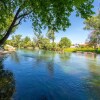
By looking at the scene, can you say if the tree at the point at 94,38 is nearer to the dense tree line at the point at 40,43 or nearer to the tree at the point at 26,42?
the dense tree line at the point at 40,43

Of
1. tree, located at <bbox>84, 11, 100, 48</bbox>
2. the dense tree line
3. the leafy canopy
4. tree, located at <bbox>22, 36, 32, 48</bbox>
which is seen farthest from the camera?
tree, located at <bbox>22, 36, 32, 48</bbox>

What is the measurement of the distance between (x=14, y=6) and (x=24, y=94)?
26.8 feet

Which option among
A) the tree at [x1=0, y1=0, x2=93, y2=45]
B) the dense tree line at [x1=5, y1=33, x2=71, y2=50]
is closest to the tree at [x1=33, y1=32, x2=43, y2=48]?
the dense tree line at [x1=5, y1=33, x2=71, y2=50]

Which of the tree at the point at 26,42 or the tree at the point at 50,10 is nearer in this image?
the tree at the point at 50,10

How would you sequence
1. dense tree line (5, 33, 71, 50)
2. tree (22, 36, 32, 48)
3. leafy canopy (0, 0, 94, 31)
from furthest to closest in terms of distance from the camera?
tree (22, 36, 32, 48)
dense tree line (5, 33, 71, 50)
leafy canopy (0, 0, 94, 31)

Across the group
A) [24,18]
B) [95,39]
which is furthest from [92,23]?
[24,18]

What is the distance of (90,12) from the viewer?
1338 centimetres

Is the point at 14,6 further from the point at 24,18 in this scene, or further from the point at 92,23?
the point at 92,23

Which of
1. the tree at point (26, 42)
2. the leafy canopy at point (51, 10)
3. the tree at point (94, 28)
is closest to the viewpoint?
the leafy canopy at point (51, 10)

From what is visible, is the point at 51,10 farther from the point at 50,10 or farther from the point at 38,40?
the point at 38,40

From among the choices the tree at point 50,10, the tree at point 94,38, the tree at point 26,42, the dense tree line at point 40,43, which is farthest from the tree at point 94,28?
the tree at point 50,10

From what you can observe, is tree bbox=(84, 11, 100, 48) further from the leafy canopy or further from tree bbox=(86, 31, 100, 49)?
the leafy canopy

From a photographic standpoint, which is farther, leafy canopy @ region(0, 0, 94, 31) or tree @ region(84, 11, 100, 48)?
tree @ region(84, 11, 100, 48)

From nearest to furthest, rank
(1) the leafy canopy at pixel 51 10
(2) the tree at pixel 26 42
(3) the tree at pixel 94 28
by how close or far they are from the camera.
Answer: (1) the leafy canopy at pixel 51 10, (3) the tree at pixel 94 28, (2) the tree at pixel 26 42
